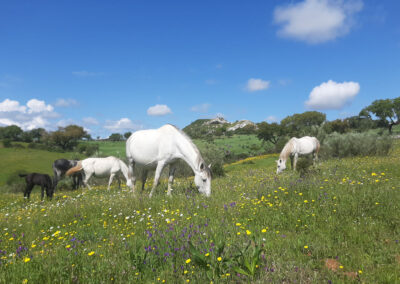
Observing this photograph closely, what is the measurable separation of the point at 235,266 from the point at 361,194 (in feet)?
14.5

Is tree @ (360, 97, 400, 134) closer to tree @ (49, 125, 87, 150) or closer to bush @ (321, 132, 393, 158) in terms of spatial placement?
bush @ (321, 132, 393, 158)

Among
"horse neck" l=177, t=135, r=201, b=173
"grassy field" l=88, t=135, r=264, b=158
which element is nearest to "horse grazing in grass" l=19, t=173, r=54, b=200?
"horse neck" l=177, t=135, r=201, b=173

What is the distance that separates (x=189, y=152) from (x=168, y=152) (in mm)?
853

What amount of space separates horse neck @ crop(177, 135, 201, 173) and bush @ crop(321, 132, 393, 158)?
64.1ft

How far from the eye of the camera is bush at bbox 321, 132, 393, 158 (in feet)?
66.5

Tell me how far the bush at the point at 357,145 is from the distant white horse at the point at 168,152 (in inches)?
767

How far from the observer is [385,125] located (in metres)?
76.9

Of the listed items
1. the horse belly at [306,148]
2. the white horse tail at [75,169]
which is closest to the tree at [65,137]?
the white horse tail at [75,169]

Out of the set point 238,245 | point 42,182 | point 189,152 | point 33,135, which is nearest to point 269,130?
point 189,152

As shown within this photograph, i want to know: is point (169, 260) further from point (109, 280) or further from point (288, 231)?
point (288, 231)

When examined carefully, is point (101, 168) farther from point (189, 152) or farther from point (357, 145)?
point (357, 145)

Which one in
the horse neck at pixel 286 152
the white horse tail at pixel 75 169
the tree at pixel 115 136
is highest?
the tree at pixel 115 136

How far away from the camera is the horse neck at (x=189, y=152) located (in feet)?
27.3

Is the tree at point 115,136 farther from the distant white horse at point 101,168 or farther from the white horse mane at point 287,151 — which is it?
the white horse mane at point 287,151
